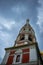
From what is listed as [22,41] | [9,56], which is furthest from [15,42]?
[9,56]

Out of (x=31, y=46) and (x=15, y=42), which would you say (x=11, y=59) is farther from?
(x=15, y=42)

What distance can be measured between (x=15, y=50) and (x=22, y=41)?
474 cm

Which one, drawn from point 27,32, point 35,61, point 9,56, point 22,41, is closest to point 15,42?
point 22,41

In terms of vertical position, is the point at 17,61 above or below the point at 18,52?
below

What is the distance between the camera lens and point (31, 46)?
84.7 feet

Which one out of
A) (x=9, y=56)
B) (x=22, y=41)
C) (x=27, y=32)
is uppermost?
(x=27, y=32)

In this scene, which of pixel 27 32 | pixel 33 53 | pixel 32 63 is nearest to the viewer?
pixel 32 63

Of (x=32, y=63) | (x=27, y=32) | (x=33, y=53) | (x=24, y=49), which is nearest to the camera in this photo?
(x=32, y=63)

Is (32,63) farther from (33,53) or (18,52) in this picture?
(18,52)

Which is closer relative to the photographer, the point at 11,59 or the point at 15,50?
the point at 11,59

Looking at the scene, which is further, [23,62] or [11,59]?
[11,59]

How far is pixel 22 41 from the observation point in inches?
1227

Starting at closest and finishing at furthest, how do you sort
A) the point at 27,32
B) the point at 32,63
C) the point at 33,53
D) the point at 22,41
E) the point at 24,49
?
the point at 32,63 → the point at 33,53 → the point at 24,49 → the point at 22,41 → the point at 27,32

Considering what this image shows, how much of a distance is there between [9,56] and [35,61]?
658 cm
